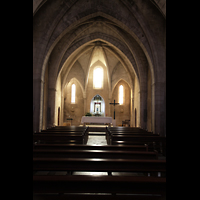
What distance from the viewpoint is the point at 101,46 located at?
21609mm

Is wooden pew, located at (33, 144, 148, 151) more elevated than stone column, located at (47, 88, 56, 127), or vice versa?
stone column, located at (47, 88, 56, 127)

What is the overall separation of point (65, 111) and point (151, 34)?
17.6m

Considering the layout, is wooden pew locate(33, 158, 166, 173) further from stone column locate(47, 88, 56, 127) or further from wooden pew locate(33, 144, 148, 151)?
stone column locate(47, 88, 56, 127)

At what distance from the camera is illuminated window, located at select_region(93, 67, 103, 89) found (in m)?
26.5

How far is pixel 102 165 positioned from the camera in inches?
129

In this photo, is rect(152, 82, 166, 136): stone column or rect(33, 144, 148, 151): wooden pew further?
rect(152, 82, 166, 136): stone column

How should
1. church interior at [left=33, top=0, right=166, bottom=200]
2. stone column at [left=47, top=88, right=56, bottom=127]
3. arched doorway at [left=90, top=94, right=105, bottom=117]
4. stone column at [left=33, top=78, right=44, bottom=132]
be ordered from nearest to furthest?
church interior at [left=33, top=0, right=166, bottom=200]
stone column at [left=33, top=78, right=44, bottom=132]
stone column at [left=47, top=88, right=56, bottom=127]
arched doorway at [left=90, top=94, right=105, bottom=117]

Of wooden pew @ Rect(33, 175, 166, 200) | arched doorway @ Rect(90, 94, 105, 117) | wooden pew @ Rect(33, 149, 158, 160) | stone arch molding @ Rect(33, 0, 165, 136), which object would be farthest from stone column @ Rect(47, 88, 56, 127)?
wooden pew @ Rect(33, 175, 166, 200)

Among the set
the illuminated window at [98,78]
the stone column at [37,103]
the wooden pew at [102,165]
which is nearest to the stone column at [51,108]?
the stone column at [37,103]

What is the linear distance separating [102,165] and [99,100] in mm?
23293

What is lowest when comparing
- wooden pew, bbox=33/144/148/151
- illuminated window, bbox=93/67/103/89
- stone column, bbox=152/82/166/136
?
wooden pew, bbox=33/144/148/151

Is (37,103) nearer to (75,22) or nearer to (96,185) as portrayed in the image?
(75,22)

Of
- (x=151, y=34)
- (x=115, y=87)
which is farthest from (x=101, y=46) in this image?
(x=151, y=34)
